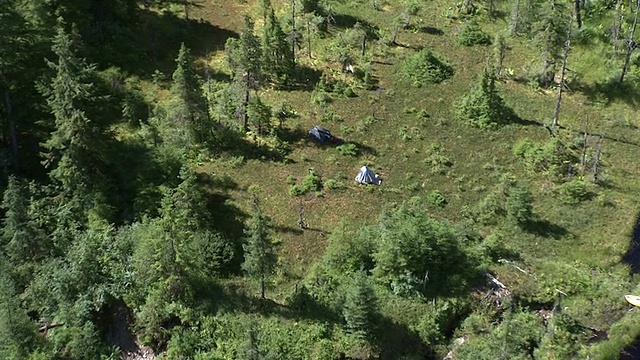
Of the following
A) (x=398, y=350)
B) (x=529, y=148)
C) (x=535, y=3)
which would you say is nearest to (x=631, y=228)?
(x=529, y=148)

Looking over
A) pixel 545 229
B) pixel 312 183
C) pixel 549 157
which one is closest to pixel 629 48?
pixel 549 157

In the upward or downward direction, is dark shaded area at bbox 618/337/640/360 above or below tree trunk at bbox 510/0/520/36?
below

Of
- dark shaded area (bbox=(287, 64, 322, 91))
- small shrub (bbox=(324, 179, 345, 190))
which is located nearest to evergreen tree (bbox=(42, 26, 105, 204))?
small shrub (bbox=(324, 179, 345, 190))

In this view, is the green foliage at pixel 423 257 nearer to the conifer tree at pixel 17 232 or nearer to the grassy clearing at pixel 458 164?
the grassy clearing at pixel 458 164

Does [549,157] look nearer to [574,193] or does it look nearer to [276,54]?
[574,193]

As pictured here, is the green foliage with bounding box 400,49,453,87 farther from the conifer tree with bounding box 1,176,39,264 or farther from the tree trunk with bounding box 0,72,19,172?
the conifer tree with bounding box 1,176,39,264
